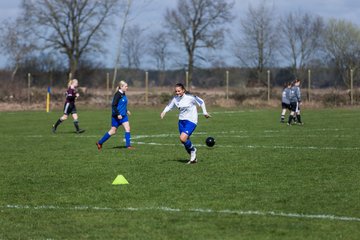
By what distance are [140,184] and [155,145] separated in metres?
7.91

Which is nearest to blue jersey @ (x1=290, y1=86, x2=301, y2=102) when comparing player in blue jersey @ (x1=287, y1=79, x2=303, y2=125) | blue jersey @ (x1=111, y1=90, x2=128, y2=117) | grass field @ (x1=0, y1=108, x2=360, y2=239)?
player in blue jersey @ (x1=287, y1=79, x2=303, y2=125)

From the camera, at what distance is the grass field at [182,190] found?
8453 millimetres

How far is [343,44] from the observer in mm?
67188

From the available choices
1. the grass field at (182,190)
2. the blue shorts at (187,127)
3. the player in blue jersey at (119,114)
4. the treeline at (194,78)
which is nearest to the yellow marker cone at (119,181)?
the grass field at (182,190)

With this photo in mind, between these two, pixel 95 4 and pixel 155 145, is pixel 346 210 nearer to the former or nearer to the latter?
pixel 155 145

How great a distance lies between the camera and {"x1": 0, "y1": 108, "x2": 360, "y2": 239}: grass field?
8453mm

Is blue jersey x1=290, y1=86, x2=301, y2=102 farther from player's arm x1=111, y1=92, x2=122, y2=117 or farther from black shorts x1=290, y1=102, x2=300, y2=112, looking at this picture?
player's arm x1=111, y1=92, x2=122, y2=117

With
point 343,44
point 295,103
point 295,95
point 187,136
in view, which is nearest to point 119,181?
point 187,136

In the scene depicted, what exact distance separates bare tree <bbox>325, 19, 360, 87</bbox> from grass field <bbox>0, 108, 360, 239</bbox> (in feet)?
148

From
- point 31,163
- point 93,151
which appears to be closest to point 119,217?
point 31,163

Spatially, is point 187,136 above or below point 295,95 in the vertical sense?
below

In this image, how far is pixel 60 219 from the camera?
30.1 ft

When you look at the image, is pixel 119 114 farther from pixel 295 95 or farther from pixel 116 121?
pixel 295 95

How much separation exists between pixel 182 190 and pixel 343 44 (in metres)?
58.6
